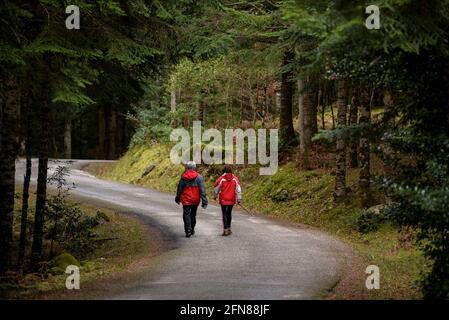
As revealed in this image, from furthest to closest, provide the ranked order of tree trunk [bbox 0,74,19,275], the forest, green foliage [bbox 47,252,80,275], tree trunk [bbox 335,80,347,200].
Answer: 1. tree trunk [bbox 335,80,347,200]
2. green foliage [bbox 47,252,80,275]
3. tree trunk [bbox 0,74,19,275]
4. the forest

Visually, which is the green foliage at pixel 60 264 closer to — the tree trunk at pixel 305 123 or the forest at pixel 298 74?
the forest at pixel 298 74

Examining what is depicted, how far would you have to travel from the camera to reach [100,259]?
14.8m

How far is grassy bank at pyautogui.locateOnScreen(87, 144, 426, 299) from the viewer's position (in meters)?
10.7

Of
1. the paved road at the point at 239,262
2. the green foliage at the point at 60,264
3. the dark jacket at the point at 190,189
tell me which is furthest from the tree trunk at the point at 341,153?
the green foliage at the point at 60,264

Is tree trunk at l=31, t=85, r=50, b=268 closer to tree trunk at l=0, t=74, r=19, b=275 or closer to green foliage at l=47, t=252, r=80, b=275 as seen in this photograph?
green foliage at l=47, t=252, r=80, b=275

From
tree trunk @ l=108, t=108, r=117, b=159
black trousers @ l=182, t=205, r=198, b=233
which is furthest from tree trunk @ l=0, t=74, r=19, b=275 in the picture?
tree trunk @ l=108, t=108, r=117, b=159

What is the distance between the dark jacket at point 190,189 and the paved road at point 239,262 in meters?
1.02

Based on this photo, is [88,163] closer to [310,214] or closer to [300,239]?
[310,214]

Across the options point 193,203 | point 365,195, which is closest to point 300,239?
point 193,203

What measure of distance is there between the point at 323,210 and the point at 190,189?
6.27 meters

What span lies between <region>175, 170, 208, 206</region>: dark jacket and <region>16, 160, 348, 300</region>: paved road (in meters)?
1.02

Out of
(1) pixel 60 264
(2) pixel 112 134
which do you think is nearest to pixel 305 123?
(1) pixel 60 264

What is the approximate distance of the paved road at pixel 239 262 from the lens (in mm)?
8938

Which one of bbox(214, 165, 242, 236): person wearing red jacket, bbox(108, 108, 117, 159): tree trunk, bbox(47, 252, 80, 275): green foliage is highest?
bbox(108, 108, 117, 159): tree trunk
